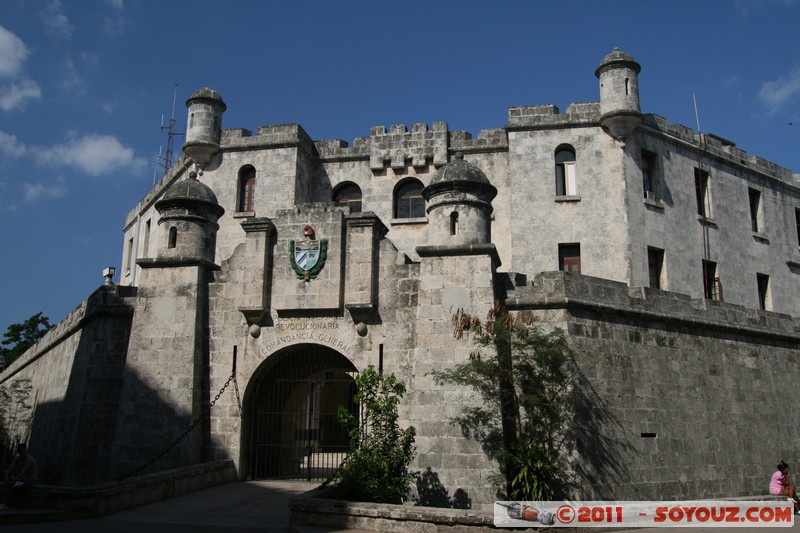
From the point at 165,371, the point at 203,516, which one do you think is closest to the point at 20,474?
the point at 165,371

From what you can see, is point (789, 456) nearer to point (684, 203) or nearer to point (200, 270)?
point (684, 203)

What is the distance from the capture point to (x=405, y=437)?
12.6m

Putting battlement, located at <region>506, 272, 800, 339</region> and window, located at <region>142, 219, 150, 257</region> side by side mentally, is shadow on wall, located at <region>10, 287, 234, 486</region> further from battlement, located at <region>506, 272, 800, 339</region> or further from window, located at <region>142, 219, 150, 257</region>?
window, located at <region>142, 219, 150, 257</region>

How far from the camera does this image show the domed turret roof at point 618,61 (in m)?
23.1

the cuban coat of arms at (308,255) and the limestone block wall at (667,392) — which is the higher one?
the cuban coat of arms at (308,255)

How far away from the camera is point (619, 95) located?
75.1ft

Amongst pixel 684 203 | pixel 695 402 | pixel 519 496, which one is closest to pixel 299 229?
pixel 519 496

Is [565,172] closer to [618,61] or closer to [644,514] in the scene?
[618,61]

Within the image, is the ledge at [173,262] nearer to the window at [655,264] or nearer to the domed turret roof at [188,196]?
the domed turret roof at [188,196]

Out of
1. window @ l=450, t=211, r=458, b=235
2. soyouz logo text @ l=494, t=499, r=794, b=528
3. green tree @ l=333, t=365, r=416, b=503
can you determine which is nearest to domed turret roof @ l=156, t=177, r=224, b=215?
window @ l=450, t=211, r=458, b=235

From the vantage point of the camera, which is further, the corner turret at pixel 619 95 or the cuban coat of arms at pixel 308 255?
the corner turret at pixel 619 95

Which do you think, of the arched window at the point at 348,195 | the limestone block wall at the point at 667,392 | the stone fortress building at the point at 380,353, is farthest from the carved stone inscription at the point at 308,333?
the arched window at the point at 348,195

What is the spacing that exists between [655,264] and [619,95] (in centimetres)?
555

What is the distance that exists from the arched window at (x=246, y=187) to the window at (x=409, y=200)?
4.94m
